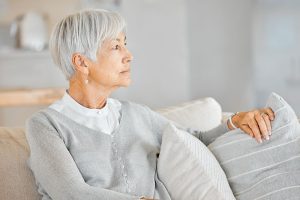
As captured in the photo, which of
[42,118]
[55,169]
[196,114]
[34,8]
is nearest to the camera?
[55,169]

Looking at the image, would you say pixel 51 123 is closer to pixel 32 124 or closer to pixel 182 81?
pixel 32 124

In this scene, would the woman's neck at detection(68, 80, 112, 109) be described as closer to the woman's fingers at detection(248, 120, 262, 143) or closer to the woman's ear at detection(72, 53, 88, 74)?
the woman's ear at detection(72, 53, 88, 74)

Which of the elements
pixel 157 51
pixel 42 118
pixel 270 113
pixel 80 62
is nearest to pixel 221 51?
pixel 157 51

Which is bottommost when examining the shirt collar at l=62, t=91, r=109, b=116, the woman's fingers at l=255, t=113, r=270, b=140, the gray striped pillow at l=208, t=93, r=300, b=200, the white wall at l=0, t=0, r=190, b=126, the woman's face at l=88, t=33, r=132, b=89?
the white wall at l=0, t=0, r=190, b=126

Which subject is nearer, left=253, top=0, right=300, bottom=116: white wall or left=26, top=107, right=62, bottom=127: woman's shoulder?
left=26, top=107, right=62, bottom=127: woman's shoulder

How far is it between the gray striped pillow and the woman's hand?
0.06 feet

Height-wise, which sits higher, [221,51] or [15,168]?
[15,168]

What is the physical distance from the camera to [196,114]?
2.20 metres

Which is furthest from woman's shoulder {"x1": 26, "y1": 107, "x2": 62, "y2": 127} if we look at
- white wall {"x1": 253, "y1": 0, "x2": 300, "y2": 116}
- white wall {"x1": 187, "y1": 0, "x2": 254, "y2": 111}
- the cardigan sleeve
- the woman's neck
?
white wall {"x1": 187, "y1": 0, "x2": 254, "y2": 111}

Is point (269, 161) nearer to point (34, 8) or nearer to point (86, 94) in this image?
point (86, 94)

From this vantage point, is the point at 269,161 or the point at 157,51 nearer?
the point at 269,161

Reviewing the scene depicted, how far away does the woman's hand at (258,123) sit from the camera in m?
1.80

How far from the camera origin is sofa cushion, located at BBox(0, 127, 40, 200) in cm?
170

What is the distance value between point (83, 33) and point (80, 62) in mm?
96
